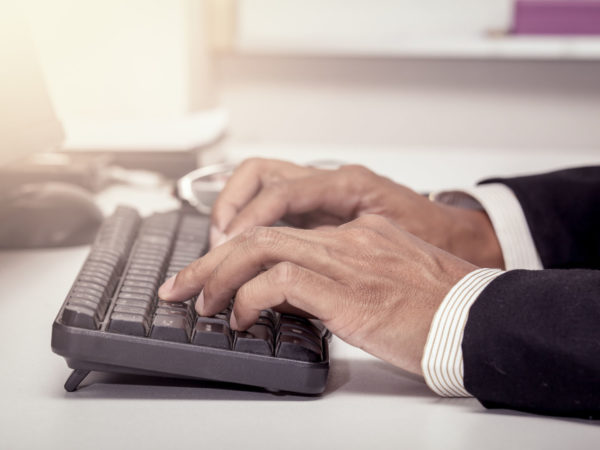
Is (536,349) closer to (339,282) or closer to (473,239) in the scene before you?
(339,282)

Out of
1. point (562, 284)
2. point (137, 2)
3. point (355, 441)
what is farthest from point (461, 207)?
point (137, 2)

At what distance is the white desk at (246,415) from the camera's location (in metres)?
0.47

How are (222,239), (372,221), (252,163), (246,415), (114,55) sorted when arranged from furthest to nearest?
(114,55) → (252,163) → (222,239) → (372,221) → (246,415)

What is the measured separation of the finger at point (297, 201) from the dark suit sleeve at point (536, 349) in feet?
1.06

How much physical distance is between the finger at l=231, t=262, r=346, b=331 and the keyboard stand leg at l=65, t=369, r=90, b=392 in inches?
4.2

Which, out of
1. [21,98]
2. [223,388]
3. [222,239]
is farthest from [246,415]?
[21,98]

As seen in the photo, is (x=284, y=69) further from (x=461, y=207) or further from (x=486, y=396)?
(x=486, y=396)

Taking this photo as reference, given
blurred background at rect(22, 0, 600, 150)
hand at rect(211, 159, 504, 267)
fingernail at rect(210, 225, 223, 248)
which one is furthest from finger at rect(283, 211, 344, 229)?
blurred background at rect(22, 0, 600, 150)

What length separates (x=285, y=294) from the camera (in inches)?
21.7

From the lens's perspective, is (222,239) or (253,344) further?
(222,239)

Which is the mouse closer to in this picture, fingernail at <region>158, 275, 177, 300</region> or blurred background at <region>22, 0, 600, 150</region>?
fingernail at <region>158, 275, 177, 300</region>

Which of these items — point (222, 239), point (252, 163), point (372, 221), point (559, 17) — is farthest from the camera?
point (559, 17)

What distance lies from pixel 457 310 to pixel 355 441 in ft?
0.41

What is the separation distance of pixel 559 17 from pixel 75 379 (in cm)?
198
